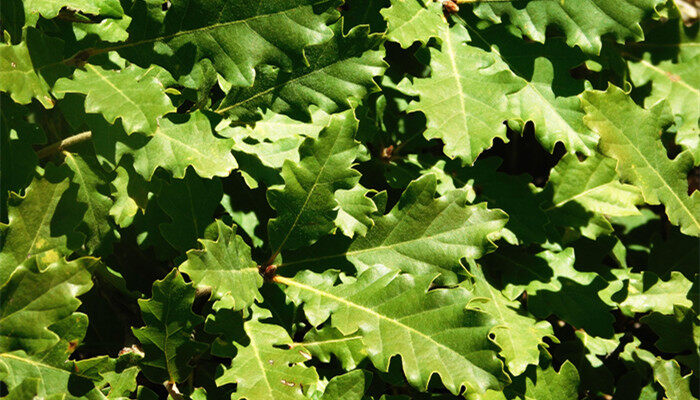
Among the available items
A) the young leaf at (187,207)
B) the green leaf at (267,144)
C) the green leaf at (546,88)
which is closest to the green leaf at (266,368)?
the young leaf at (187,207)

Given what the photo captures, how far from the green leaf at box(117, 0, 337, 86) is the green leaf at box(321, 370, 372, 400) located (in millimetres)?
833

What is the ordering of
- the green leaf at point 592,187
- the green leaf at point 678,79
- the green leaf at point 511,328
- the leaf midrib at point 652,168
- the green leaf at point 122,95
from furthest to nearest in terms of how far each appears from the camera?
the green leaf at point 678,79 < the green leaf at point 592,187 < the leaf midrib at point 652,168 < the green leaf at point 511,328 < the green leaf at point 122,95

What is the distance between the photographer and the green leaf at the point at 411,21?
2043 millimetres

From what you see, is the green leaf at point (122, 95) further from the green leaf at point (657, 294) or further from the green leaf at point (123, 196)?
the green leaf at point (657, 294)

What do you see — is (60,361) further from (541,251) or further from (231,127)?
(541,251)

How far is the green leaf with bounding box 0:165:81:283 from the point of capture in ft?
5.82

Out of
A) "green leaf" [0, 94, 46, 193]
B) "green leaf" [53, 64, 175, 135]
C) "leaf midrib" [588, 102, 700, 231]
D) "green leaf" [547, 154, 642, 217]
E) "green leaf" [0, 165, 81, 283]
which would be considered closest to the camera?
"green leaf" [53, 64, 175, 135]

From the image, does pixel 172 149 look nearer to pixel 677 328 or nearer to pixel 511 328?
pixel 511 328

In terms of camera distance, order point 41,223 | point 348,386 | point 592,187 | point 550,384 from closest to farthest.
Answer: point 41,223 → point 348,386 → point 550,384 → point 592,187

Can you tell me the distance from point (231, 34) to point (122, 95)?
1.14 feet

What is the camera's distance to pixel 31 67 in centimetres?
176

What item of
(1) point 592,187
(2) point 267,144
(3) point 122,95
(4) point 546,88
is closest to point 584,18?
(4) point 546,88

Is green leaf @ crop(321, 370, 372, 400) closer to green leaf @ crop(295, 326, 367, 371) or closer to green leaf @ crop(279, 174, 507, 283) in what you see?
green leaf @ crop(295, 326, 367, 371)

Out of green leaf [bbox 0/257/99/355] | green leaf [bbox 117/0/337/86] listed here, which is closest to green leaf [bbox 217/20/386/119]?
green leaf [bbox 117/0/337/86]
